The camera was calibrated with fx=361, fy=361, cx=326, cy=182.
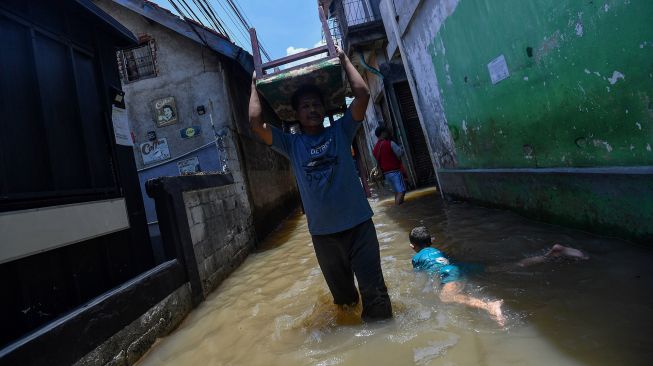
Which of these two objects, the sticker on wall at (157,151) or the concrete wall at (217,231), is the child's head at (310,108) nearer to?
the concrete wall at (217,231)

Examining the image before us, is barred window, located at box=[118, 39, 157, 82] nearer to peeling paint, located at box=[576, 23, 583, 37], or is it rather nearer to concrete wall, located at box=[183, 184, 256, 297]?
concrete wall, located at box=[183, 184, 256, 297]

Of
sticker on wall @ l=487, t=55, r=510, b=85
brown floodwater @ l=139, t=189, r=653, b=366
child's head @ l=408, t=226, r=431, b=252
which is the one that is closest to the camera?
brown floodwater @ l=139, t=189, r=653, b=366

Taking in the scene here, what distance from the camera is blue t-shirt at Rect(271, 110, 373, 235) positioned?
95.3 inches

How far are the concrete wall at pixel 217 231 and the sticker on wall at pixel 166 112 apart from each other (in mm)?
2934

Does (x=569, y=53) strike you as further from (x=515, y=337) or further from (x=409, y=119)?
(x=409, y=119)

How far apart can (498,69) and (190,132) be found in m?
6.64

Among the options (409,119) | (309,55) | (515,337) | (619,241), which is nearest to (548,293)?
(515,337)

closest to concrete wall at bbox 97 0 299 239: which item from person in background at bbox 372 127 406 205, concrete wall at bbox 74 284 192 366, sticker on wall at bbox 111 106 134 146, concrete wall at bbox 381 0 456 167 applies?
person in background at bbox 372 127 406 205

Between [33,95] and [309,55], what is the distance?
2.24 m

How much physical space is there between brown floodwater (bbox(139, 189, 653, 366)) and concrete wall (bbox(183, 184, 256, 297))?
478 mm

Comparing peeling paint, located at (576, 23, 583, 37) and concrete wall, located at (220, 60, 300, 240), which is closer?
peeling paint, located at (576, 23, 583, 37)

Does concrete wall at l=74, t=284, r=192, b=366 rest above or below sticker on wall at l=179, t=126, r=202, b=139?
below

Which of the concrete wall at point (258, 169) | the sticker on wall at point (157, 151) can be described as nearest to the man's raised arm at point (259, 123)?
the concrete wall at point (258, 169)

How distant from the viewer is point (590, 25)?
8.82 ft
